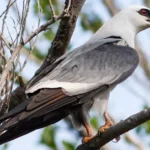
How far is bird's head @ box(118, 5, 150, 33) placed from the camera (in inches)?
222

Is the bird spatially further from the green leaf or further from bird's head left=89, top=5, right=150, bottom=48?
the green leaf

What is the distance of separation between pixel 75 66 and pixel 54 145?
5.38 feet

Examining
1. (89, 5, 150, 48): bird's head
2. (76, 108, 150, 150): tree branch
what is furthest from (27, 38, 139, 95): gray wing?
(76, 108, 150, 150): tree branch

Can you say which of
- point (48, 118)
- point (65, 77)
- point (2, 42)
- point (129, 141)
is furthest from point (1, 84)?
point (129, 141)

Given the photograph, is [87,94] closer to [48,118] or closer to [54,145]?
[48,118]

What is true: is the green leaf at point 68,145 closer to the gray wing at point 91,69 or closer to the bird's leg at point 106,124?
the gray wing at point 91,69

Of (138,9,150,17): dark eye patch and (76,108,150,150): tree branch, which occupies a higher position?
(76,108,150,150): tree branch

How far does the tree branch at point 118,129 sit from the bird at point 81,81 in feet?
0.34

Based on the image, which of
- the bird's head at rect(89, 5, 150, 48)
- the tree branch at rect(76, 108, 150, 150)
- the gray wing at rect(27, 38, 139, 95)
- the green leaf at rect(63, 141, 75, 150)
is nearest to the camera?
the tree branch at rect(76, 108, 150, 150)

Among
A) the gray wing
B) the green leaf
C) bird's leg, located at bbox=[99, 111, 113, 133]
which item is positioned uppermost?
the gray wing

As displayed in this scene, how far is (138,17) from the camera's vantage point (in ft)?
18.6

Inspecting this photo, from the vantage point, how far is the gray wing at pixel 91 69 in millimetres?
4574

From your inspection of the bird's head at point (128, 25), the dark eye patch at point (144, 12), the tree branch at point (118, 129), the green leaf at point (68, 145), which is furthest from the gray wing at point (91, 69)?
the green leaf at point (68, 145)

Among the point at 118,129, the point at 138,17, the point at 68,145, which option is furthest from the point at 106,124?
the point at 68,145
